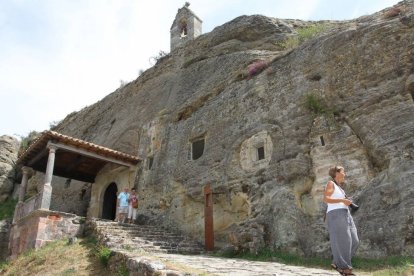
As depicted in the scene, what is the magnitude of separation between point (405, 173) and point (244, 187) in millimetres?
4303

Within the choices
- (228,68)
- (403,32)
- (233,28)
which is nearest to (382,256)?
(403,32)

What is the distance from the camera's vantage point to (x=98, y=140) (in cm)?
1977

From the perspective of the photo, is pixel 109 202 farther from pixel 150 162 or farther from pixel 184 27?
pixel 184 27

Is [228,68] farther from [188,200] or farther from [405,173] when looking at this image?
[405,173]

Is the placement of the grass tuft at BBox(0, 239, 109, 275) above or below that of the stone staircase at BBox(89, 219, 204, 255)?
below

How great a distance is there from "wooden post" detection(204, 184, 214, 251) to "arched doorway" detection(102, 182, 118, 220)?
272 inches

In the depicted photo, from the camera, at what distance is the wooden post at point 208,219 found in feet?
35.4

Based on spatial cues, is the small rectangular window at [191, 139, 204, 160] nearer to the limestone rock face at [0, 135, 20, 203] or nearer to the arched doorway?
the arched doorway

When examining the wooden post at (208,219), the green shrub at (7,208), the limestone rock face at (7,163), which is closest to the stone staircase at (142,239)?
the wooden post at (208,219)

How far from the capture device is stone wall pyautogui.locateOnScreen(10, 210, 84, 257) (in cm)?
1149

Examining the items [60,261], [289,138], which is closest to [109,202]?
[60,261]

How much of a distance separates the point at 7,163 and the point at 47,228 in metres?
13.9

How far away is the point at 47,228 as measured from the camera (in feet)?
38.2

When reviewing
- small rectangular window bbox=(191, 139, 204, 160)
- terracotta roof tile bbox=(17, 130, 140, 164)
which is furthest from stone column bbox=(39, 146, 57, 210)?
small rectangular window bbox=(191, 139, 204, 160)
